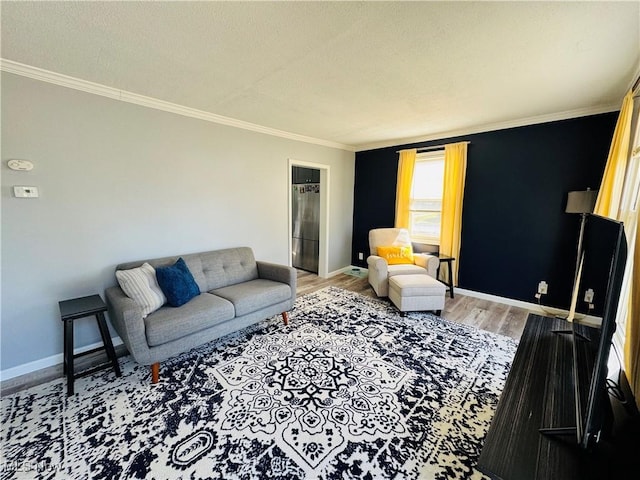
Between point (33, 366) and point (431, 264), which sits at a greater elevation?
point (431, 264)

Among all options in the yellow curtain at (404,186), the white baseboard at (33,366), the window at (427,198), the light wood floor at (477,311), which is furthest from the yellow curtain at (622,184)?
the white baseboard at (33,366)

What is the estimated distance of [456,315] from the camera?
3.44 m

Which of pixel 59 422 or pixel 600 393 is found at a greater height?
pixel 600 393

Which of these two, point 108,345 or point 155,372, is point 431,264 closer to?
point 155,372

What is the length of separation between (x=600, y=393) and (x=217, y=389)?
223 cm

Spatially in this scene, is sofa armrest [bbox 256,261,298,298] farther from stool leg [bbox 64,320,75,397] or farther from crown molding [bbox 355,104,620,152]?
crown molding [bbox 355,104,620,152]

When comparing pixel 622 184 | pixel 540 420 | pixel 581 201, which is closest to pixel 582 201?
pixel 581 201

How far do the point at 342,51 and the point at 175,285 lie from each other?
7.94ft

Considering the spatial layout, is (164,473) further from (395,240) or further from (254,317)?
(395,240)

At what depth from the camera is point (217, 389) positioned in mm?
2084

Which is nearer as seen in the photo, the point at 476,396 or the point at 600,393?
the point at 600,393

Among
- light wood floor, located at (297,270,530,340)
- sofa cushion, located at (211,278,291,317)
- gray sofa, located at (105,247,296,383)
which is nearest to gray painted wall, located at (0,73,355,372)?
gray sofa, located at (105,247,296,383)

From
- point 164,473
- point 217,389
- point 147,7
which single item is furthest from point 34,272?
point 147,7


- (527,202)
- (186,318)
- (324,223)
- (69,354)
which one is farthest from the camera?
(324,223)
